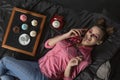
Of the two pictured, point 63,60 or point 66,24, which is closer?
point 63,60

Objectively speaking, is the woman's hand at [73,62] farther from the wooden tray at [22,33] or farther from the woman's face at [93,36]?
the wooden tray at [22,33]

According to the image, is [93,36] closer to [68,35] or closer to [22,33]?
[68,35]

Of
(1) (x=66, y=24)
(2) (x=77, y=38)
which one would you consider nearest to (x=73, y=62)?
(2) (x=77, y=38)

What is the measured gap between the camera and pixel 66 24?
5.45 feet

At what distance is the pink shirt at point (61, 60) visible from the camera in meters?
1.53

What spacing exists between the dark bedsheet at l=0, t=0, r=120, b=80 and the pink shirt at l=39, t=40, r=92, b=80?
0.15 feet

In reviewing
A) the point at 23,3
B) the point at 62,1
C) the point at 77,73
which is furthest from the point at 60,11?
the point at 77,73

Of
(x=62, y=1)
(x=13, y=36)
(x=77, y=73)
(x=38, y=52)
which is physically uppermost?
(x=62, y=1)

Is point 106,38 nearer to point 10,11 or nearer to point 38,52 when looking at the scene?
point 38,52

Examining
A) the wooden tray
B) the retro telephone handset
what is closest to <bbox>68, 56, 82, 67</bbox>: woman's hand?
the retro telephone handset

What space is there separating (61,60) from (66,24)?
234 millimetres

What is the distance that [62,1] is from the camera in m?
1.69

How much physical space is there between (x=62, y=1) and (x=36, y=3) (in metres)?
0.15

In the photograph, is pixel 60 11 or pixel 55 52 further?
pixel 60 11
